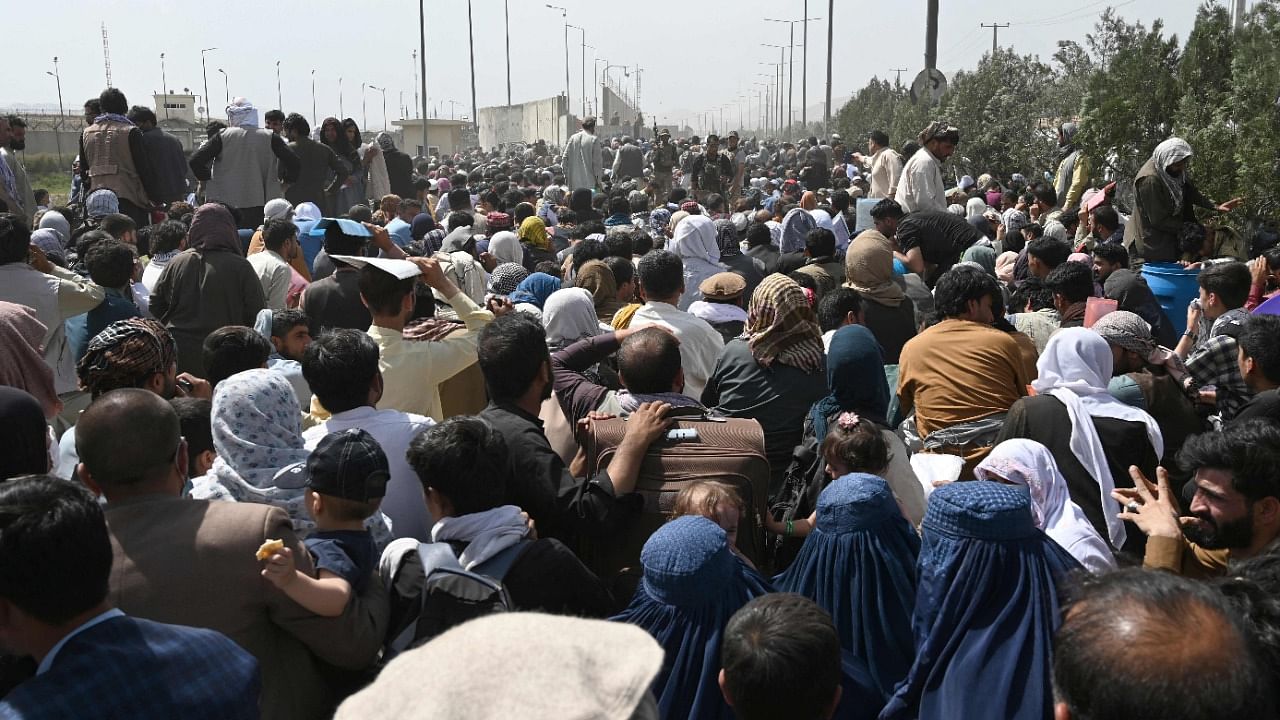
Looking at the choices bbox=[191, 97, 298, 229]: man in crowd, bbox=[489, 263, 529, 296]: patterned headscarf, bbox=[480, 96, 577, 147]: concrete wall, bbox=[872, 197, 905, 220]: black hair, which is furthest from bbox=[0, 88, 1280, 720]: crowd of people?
bbox=[480, 96, 577, 147]: concrete wall

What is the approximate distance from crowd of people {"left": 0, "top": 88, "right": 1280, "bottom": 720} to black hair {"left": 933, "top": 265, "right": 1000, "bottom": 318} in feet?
0.06

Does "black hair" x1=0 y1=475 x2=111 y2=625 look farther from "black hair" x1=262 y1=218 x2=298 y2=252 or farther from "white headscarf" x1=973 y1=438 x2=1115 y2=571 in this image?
"black hair" x1=262 y1=218 x2=298 y2=252

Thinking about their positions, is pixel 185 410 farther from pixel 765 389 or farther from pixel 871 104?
pixel 871 104

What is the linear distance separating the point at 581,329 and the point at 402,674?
4.17 m

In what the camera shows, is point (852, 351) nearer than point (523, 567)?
No

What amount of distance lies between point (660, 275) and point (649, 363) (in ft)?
5.68

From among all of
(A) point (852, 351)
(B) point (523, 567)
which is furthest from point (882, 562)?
(A) point (852, 351)

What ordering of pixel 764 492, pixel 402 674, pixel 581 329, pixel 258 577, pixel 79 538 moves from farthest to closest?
pixel 581 329
pixel 764 492
pixel 258 577
pixel 79 538
pixel 402 674

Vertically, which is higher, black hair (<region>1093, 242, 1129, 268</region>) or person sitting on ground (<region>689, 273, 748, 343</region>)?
black hair (<region>1093, 242, 1129, 268</region>)

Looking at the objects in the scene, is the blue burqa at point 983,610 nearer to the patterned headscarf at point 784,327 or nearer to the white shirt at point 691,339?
the patterned headscarf at point 784,327

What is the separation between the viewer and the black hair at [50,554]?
2.24m

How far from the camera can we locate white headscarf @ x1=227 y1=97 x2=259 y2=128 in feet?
36.0

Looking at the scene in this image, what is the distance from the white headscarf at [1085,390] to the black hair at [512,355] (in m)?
2.13

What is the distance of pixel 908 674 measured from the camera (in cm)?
298
